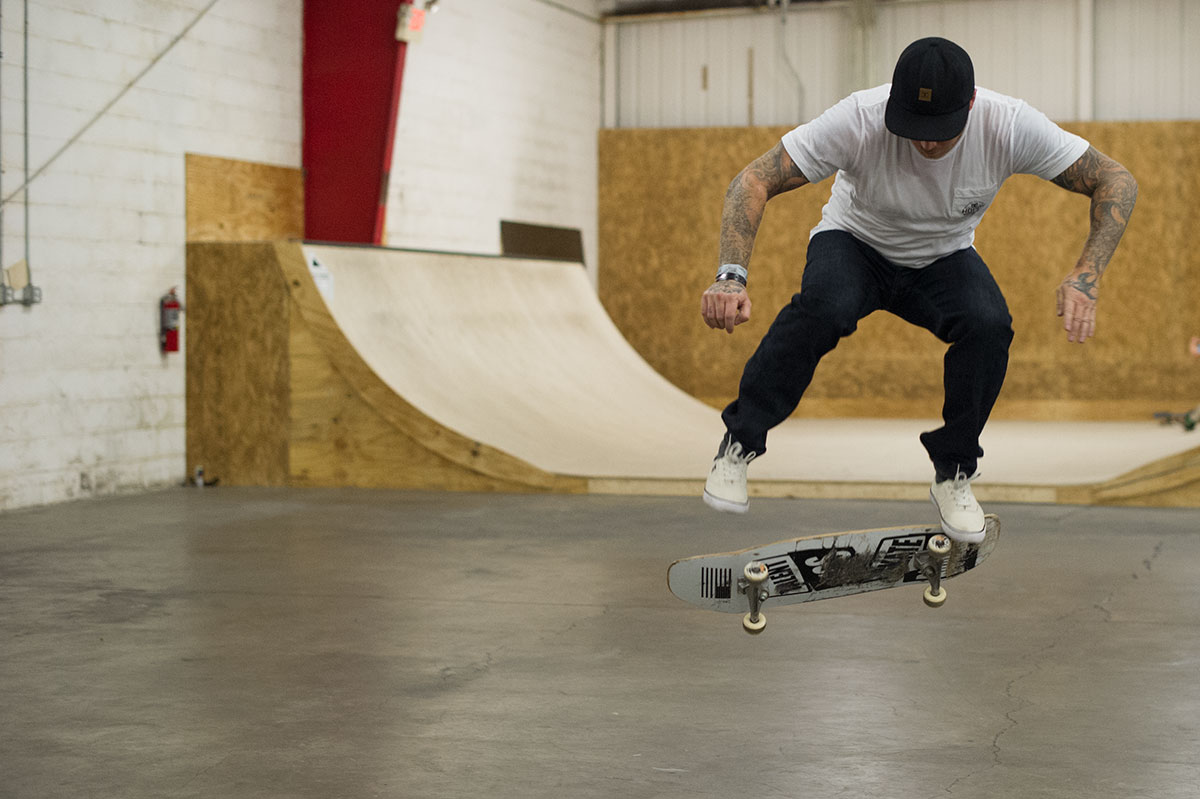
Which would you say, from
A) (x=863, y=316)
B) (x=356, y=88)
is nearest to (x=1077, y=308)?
(x=863, y=316)

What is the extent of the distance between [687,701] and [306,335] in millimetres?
5823

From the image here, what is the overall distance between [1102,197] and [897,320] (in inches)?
457

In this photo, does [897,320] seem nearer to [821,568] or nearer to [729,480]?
[821,568]

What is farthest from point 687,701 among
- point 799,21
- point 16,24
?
point 799,21

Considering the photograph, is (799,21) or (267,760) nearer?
(267,760)

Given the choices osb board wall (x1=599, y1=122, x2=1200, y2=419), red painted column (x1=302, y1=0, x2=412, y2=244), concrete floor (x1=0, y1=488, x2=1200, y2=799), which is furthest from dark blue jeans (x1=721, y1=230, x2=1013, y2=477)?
osb board wall (x1=599, y1=122, x2=1200, y2=419)

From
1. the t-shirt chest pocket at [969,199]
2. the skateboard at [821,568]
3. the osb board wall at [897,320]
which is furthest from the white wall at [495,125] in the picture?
the t-shirt chest pocket at [969,199]

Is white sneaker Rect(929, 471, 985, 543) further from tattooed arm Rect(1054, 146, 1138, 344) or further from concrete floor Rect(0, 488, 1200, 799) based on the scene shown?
tattooed arm Rect(1054, 146, 1138, 344)

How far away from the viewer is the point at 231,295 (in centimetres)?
967

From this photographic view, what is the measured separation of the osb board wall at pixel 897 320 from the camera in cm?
1446

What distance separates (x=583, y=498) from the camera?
8773mm

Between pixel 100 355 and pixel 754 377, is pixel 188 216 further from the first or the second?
pixel 754 377

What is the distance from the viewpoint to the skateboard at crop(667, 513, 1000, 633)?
4250 mm

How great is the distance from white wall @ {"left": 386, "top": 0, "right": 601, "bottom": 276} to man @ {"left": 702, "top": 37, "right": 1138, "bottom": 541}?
8.45 metres
